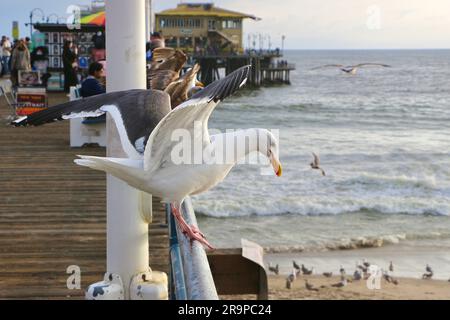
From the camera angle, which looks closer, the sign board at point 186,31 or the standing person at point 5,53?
the standing person at point 5,53

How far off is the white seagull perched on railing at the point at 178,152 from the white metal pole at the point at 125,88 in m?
0.13

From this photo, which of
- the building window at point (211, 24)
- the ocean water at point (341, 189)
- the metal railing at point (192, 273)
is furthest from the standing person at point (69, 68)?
the building window at point (211, 24)

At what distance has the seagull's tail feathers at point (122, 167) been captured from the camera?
3.52 meters

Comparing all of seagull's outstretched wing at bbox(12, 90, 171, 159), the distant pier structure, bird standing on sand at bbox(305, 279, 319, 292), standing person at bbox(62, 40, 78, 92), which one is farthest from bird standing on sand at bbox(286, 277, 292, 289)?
the distant pier structure

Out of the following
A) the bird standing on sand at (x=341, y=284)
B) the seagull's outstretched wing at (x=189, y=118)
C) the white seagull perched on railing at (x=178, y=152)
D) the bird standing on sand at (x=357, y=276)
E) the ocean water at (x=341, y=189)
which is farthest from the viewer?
Result: the ocean water at (x=341, y=189)

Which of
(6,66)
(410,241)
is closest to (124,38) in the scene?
(410,241)

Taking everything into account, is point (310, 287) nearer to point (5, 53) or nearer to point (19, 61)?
point (19, 61)

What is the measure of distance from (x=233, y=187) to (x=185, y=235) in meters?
18.2

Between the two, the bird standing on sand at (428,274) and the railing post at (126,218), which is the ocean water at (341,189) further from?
the railing post at (126,218)

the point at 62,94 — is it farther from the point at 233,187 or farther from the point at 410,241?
the point at 410,241

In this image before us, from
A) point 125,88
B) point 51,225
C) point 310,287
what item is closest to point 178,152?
point 125,88

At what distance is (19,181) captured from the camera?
786cm

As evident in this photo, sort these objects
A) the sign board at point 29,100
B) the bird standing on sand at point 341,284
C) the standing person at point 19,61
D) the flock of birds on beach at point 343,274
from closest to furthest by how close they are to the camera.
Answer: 1. the sign board at point 29,100
2. the bird standing on sand at point 341,284
3. the flock of birds on beach at point 343,274
4. the standing person at point 19,61

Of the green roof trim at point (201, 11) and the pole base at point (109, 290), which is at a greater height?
the green roof trim at point (201, 11)
